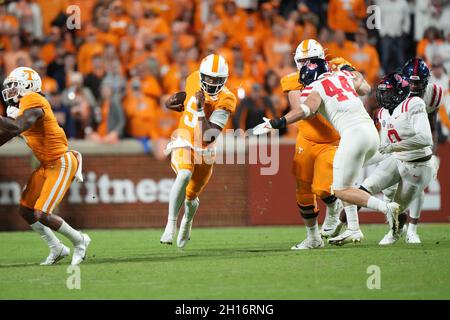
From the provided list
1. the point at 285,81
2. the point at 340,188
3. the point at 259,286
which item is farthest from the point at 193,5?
the point at 259,286

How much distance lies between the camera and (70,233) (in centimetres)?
1070

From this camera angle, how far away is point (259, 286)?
356 inches

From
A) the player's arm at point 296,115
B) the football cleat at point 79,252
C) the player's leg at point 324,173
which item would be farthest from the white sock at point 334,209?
the football cleat at point 79,252

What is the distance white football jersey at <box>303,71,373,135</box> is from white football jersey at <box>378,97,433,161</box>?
753mm

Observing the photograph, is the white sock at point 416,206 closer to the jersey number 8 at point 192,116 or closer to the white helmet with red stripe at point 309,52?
the white helmet with red stripe at point 309,52

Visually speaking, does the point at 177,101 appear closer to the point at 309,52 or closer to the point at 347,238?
the point at 309,52

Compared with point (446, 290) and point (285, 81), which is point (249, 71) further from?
point (446, 290)

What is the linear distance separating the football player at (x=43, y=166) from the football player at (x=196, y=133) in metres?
1.29

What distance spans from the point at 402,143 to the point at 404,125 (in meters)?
0.21

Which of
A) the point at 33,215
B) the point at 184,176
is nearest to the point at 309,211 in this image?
the point at 184,176

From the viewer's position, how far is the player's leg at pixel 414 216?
40.4 ft

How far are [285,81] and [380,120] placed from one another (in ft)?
4.11

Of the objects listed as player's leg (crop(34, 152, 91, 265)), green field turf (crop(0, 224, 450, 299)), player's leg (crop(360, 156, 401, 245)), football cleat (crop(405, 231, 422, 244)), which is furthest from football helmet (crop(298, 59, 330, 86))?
player's leg (crop(34, 152, 91, 265))

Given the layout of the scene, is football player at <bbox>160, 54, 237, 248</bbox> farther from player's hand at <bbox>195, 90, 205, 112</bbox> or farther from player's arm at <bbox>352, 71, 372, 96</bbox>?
player's arm at <bbox>352, 71, 372, 96</bbox>
